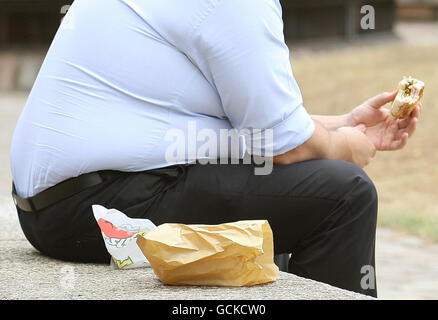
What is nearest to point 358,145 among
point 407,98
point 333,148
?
point 333,148

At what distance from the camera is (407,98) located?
2846 millimetres

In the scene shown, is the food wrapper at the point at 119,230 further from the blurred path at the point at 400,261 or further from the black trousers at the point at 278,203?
the blurred path at the point at 400,261

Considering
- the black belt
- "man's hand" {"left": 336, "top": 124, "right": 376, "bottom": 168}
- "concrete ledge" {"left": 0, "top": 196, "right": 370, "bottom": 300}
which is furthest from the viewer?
"man's hand" {"left": 336, "top": 124, "right": 376, "bottom": 168}

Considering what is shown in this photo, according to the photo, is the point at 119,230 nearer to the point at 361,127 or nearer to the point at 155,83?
the point at 155,83

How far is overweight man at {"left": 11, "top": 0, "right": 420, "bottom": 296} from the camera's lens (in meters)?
2.45

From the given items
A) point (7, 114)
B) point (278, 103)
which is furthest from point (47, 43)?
point (278, 103)

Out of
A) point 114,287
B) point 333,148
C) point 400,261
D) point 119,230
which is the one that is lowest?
point 400,261

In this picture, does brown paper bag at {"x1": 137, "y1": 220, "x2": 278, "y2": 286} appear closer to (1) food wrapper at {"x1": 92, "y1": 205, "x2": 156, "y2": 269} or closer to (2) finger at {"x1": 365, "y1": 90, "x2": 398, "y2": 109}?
(1) food wrapper at {"x1": 92, "y1": 205, "x2": 156, "y2": 269}

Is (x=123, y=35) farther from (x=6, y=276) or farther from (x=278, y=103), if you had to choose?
(x=6, y=276)

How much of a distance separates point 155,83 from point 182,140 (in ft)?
0.54

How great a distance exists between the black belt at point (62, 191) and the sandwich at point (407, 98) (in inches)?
37.7

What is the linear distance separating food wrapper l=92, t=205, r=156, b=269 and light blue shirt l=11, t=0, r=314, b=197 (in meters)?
0.13

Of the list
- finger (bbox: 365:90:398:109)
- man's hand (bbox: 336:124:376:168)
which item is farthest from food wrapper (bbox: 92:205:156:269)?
finger (bbox: 365:90:398:109)

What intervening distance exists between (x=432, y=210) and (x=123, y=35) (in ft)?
14.4
